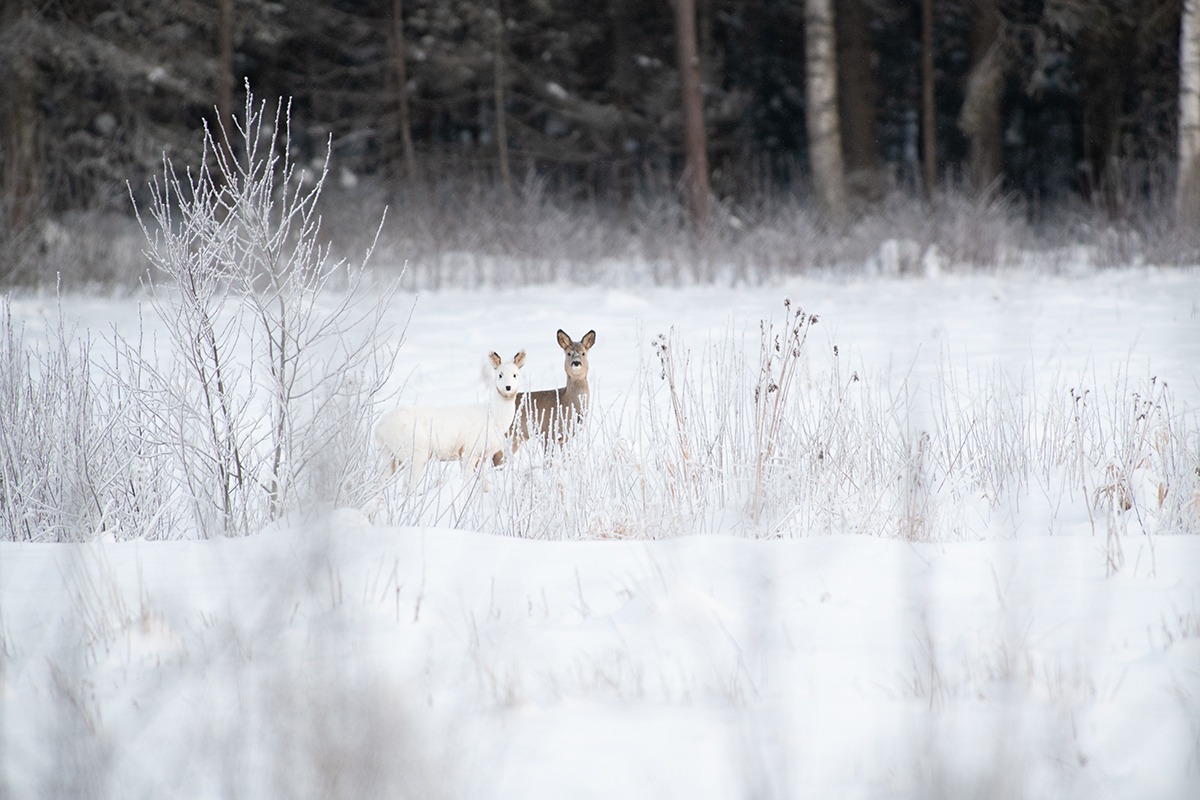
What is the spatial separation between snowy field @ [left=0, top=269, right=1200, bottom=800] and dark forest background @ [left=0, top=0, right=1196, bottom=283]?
24.7ft

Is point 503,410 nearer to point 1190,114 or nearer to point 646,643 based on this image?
point 646,643

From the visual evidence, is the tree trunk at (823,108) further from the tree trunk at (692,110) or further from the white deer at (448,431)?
the white deer at (448,431)

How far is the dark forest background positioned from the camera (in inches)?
488

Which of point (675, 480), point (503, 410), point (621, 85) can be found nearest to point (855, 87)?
point (621, 85)

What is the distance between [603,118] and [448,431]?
17.3 meters

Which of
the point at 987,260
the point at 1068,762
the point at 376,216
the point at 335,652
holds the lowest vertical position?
the point at 1068,762

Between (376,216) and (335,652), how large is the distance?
12.4 m

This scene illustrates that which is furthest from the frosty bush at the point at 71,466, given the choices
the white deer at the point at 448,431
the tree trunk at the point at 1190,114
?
the tree trunk at the point at 1190,114

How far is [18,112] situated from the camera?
1287 cm

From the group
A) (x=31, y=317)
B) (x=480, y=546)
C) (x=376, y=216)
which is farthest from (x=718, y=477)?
(x=376, y=216)

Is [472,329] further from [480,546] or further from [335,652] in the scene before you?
[335,652]

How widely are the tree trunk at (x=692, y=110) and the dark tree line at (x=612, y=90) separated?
72 millimetres

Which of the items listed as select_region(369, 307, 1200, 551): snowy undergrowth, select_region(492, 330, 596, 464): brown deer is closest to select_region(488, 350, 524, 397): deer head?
select_region(492, 330, 596, 464): brown deer

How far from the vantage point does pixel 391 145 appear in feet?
67.9
